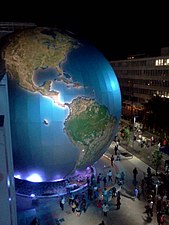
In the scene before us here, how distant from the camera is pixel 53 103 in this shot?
2270 cm

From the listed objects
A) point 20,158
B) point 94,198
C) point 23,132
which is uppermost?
point 23,132

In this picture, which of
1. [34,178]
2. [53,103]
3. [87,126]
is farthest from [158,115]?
[53,103]

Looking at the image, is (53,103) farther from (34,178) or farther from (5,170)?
(5,170)

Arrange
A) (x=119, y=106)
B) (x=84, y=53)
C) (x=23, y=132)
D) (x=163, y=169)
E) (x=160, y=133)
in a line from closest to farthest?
(x=23, y=132), (x=84, y=53), (x=119, y=106), (x=163, y=169), (x=160, y=133)

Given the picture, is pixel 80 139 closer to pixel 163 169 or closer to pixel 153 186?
pixel 153 186

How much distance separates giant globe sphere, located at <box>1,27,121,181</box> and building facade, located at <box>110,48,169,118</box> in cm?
4180

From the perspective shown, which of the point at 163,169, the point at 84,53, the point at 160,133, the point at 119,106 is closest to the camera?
the point at 84,53

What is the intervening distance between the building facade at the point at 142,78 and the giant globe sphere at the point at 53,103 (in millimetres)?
41796

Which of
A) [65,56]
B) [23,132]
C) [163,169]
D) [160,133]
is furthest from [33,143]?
[160,133]

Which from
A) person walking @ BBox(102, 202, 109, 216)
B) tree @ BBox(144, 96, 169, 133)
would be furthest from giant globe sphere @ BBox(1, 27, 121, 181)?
tree @ BBox(144, 96, 169, 133)

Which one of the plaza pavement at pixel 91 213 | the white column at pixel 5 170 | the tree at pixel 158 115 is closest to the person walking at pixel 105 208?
the plaza pavement at pixel 91 213

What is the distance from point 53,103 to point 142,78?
54345 millimetres

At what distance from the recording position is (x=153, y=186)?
2669 cm

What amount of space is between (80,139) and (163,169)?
12764 mm
